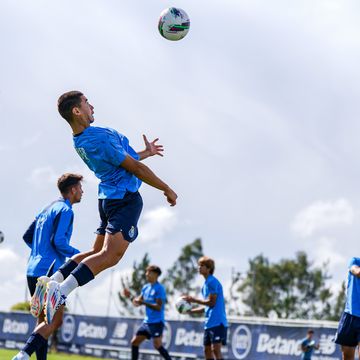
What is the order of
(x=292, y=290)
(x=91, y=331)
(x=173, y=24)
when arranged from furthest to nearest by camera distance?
(x=292, y=290), (x=91, y=331), (x=173, y=24)

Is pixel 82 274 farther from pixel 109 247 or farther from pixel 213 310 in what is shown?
pixel 213 310

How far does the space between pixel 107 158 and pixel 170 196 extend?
0.80m

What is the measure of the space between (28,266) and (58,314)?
837mm

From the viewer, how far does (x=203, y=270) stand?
650 inches

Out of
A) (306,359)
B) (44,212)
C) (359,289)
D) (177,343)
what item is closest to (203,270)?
(359,289)

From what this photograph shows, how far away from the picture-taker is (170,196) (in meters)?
8.92

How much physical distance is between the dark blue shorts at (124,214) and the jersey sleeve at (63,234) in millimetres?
1285

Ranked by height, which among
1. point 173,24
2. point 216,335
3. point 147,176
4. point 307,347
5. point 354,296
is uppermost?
point 173,24

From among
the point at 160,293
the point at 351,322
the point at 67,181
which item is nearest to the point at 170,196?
the point at 67,181

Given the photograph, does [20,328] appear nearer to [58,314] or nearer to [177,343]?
[177,343]

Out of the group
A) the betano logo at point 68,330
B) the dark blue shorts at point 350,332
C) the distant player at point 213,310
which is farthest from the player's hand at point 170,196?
the betano logo at point 68,330

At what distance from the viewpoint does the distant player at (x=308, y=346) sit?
25547 millimetres

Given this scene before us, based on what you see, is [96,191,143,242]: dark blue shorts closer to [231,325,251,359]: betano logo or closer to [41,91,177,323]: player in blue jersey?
[41,91,177,323]: player in blue jersey

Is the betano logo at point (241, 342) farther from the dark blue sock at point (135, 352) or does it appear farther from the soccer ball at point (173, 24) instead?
the soccer ball at point (173, 24)
